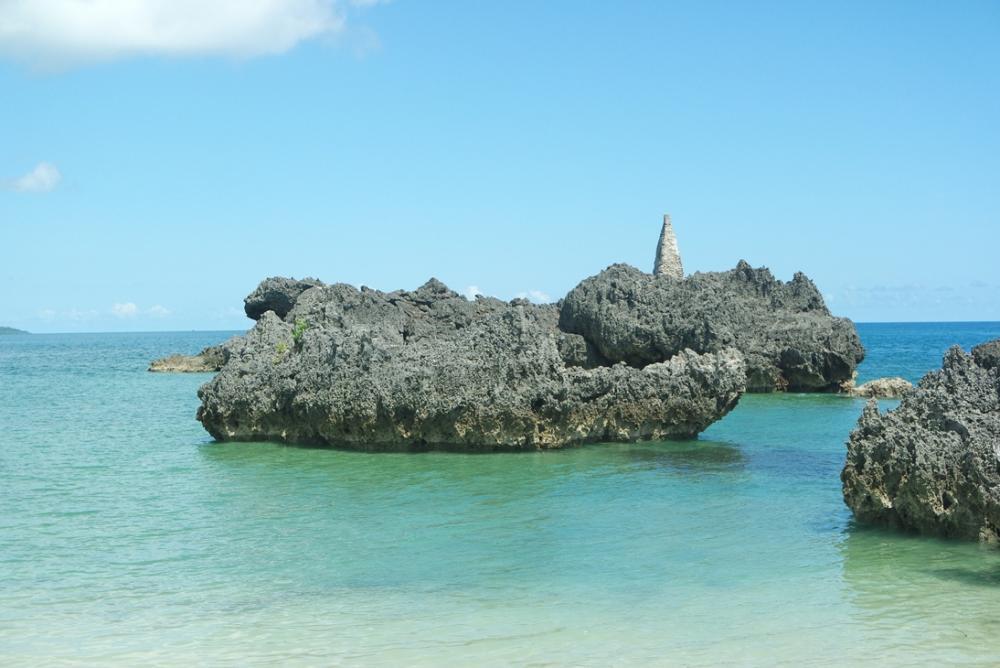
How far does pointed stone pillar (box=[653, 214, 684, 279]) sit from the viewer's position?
2576 inches

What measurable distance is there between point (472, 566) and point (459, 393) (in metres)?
8.21

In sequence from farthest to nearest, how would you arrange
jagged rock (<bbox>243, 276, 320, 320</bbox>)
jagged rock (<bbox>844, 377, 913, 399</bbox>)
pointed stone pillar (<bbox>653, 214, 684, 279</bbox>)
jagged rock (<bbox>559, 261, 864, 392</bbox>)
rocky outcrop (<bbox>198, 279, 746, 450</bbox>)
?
pointed stone pillar (<bbox>653, 214, 684, 279</bbox>), jagged rock (<bbox>243, 276, 320, 320</bbox>), jagged rock (<bbox>559, 261, 864, 392</bbox>), jagged rock (<bbox>844, 377, 913, 399</bbox>), rocky outcrop (<bbox>198, 279, 746, 450</bbox>)

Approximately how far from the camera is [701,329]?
33469 millimetres

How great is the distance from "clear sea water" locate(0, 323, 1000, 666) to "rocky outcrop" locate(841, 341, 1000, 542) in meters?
0.33

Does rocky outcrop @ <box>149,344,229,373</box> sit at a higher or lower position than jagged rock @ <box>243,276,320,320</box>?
lower

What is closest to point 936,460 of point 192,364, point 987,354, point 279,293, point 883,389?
point 987,354

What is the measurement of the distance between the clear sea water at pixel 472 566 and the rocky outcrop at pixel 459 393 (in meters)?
0.79

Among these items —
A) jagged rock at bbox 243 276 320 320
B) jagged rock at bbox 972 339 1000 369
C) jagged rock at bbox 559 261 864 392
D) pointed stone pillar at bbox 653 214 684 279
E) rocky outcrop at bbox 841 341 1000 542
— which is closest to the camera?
rocky outcrop at bbox 841 341 1000 542

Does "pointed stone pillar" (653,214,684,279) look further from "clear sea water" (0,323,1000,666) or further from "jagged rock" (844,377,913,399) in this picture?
"clear sea water" (0,323,1000,666)

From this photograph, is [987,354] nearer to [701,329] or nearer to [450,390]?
[450,390]

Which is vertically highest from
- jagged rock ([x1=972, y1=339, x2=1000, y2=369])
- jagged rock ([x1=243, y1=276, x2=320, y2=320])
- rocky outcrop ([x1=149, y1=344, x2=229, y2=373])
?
jagged rock ([x1=243, y1=276, x2=320, y2=320])

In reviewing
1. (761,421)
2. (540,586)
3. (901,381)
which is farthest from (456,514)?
(901,381)

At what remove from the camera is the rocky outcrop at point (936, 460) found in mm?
11242

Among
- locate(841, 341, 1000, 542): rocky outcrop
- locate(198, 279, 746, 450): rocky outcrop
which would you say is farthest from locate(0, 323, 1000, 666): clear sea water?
locate(198, 279, 746, 450): rocky outcrop
